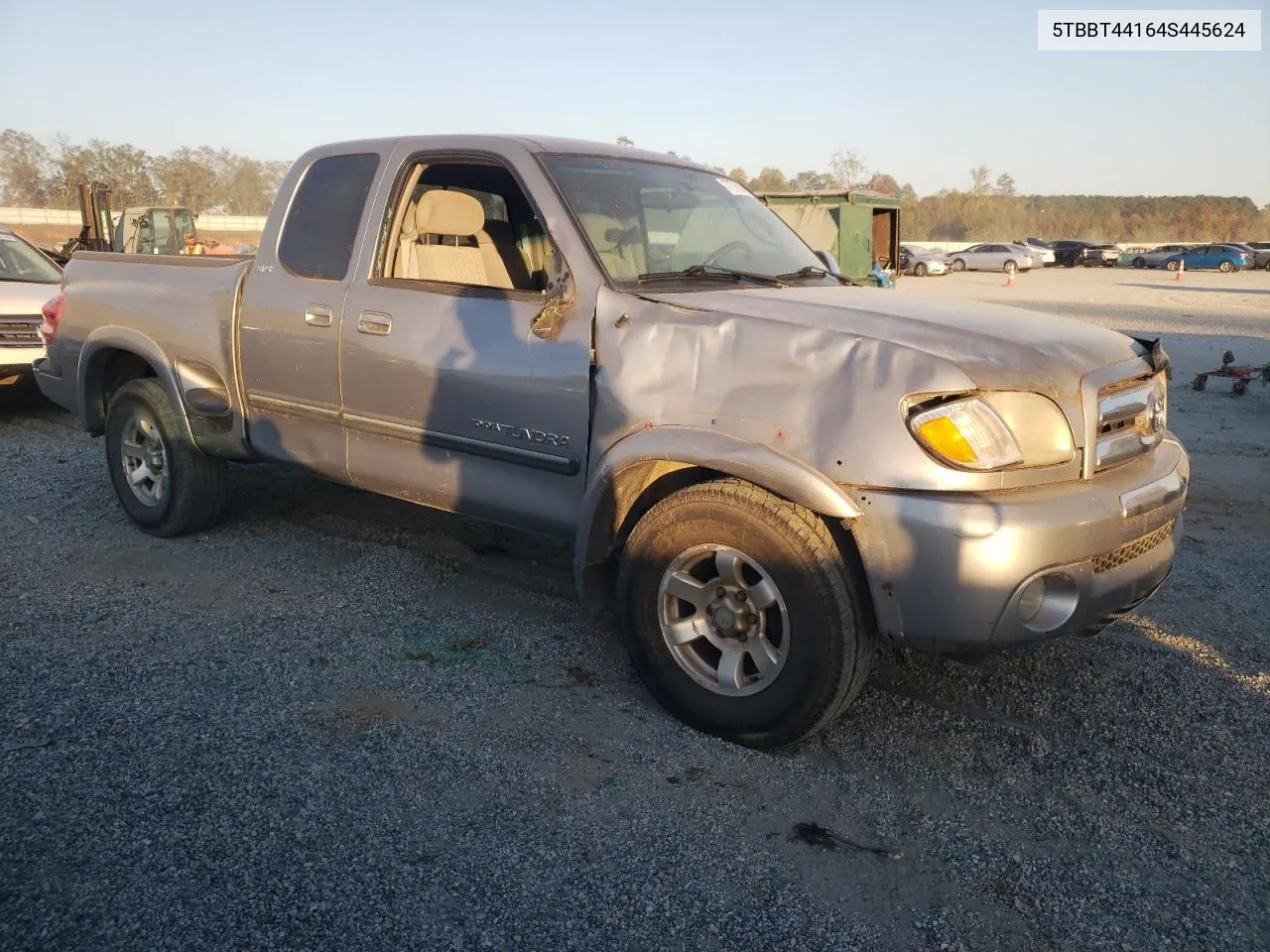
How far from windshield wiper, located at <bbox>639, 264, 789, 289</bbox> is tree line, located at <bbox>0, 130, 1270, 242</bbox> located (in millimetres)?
54654

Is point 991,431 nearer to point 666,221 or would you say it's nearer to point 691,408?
point 691,408

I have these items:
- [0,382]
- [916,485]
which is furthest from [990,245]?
[916,485]

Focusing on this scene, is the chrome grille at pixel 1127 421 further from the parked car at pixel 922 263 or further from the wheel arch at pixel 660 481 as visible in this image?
the parked car at pixel 922 263

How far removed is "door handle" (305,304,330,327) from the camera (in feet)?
14.3

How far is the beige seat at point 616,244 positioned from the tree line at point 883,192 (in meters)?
54.8

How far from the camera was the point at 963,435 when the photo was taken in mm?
2854

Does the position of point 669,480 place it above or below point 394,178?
below

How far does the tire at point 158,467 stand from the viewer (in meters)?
5.25

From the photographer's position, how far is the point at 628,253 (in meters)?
3.82

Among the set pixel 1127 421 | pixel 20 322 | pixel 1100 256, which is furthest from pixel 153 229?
pixel 1100 256

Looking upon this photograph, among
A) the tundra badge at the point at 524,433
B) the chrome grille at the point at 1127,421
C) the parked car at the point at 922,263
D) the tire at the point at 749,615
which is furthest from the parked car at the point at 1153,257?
the tire at the point at 749,615

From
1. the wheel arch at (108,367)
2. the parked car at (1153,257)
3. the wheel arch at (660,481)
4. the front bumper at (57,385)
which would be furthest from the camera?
the parked car at (1153,257)

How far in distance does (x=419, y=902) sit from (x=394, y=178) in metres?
3.03

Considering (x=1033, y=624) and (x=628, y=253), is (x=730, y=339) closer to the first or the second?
(x=628, y=253)
